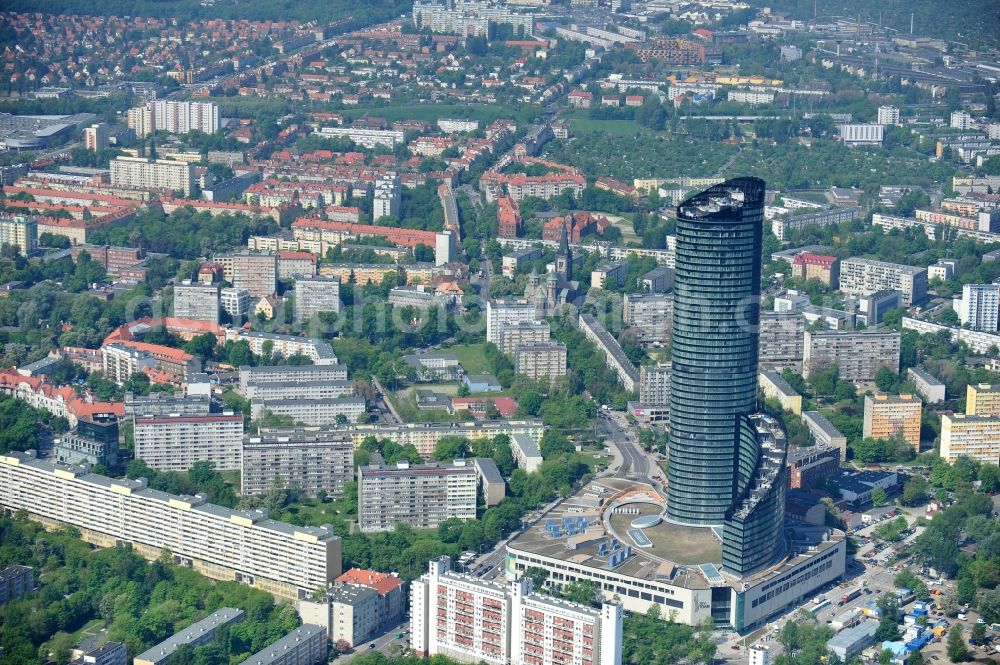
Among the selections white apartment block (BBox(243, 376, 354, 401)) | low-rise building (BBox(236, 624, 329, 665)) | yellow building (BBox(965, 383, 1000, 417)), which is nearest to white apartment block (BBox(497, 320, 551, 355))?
white apartment block (BBox(243, 376, 354, 401))

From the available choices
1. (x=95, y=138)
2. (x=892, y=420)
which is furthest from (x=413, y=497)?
(x=95, y=138)

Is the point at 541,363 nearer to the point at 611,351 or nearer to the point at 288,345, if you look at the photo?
the point at 611,351

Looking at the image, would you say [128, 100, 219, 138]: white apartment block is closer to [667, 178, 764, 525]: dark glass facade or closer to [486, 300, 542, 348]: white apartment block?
[486, 300, 542, 348]: white apartment block

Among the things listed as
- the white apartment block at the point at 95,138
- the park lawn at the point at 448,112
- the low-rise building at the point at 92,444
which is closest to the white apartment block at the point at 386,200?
the white apartment block at the point at 95,138

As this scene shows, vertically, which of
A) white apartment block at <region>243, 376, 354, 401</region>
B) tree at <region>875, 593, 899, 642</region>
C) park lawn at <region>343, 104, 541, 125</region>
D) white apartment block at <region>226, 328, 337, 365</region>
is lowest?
tree at <region>875, 593, 899, 642</region>

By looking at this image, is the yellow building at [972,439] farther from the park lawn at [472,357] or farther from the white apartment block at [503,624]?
the white apartment block at [503,624]

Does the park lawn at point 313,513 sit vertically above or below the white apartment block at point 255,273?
below

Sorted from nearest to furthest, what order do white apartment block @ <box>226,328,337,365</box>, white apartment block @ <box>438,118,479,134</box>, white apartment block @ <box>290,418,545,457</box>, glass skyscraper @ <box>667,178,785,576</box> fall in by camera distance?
glass skyscraper @ <box>667,178,785,576</box>
white apartment block @ <box>290,418,545,457</box>
white apartment block @ <box>226,328,337,365</box>
white apartment block @ <box>438,118,479,134</box>
